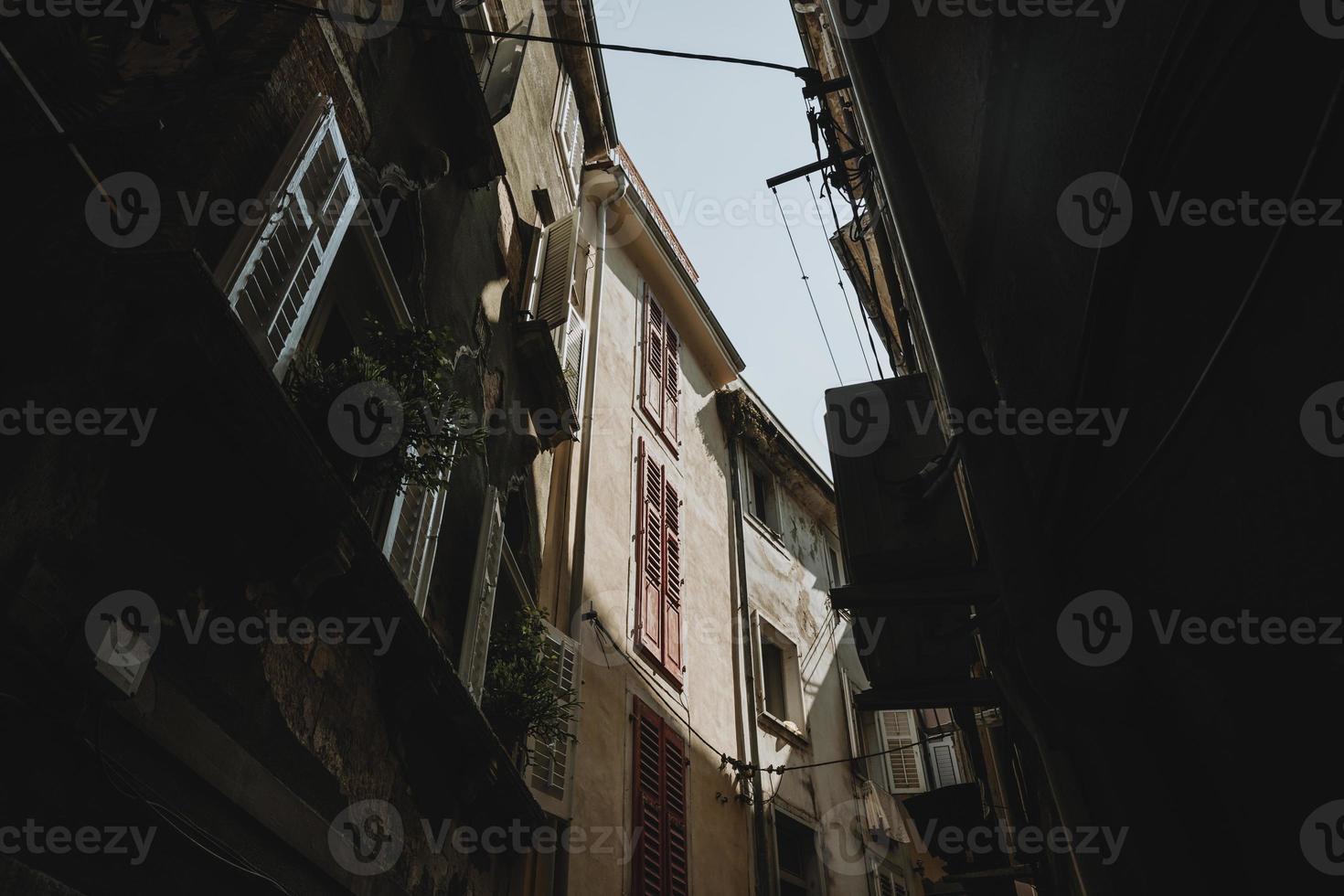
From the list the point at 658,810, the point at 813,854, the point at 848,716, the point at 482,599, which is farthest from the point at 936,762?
the point at 482,599

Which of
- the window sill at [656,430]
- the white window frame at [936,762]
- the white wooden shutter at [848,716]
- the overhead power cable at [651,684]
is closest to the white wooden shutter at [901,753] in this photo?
the white window frame at [936,762]

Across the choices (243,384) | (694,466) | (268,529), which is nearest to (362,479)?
(268,529)

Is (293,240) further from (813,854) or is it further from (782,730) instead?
(813,854)

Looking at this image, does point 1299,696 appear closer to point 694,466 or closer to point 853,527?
point 853,527

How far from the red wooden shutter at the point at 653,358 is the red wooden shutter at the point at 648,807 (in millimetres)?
4996

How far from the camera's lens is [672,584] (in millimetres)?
12477

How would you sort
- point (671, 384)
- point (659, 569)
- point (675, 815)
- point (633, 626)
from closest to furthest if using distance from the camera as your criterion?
point (675, 815) < point (633, 626) < point (659, 569) < point (671, 384)

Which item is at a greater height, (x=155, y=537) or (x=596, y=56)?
(x=596, y=56)

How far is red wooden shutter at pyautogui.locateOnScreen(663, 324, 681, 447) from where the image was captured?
1448 cm

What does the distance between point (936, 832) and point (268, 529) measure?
7142mm

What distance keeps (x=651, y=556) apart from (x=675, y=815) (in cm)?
329

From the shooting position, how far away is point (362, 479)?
Answer: 494 centimetres

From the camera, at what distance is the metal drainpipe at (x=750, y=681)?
1187cm

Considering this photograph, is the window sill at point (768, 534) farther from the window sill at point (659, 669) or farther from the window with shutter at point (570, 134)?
the window with shutter at point (570, 134)
